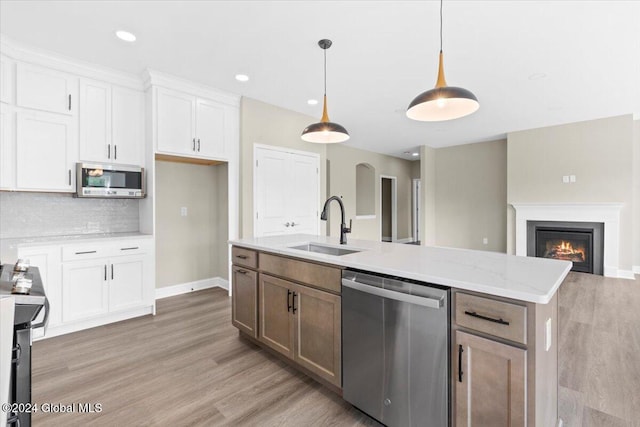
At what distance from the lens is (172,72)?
343 centimetres

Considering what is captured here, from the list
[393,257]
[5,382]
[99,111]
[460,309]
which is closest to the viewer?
[5,382]

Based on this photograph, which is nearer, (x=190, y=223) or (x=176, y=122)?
(x=176, y=122)

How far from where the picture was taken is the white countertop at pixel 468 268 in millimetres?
1208

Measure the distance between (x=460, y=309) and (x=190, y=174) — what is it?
4.01m

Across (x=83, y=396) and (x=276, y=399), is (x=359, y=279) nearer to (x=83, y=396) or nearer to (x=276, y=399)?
(x=276, y=399)

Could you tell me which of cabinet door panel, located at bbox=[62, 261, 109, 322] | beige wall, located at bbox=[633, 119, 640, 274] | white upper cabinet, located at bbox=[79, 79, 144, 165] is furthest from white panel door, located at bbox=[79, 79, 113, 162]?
beige wall, located at bbox=[633, 119, 640, 274]

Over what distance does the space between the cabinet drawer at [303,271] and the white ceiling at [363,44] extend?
6.40 ft

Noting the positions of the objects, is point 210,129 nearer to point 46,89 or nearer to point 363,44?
point 46,89

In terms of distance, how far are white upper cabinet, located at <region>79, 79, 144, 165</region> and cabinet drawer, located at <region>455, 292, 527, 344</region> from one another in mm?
3684

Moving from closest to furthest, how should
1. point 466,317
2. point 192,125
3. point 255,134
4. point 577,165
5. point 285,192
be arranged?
point 466,317 < point 192,125 < point 255,134 < point 285,192 < point 577,165

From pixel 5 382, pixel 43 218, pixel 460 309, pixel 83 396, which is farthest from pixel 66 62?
pixel 460 309

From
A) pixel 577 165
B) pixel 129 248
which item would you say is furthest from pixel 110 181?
pixel 577 165

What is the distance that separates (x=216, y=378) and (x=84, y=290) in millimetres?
1873

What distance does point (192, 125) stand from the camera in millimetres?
3754
